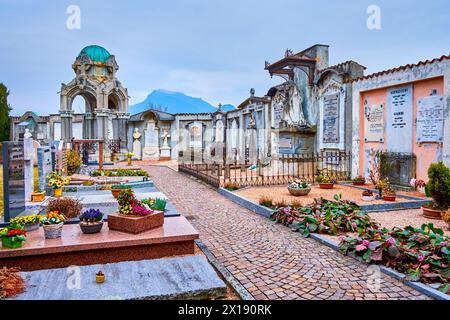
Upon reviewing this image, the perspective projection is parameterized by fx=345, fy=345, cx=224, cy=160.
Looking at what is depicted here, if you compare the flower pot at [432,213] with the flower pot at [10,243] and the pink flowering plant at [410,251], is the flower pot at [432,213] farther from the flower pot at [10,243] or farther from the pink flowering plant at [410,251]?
the flower pot at [10,243]

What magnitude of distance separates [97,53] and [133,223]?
31879 millimetres

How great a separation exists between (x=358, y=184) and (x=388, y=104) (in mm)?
3114

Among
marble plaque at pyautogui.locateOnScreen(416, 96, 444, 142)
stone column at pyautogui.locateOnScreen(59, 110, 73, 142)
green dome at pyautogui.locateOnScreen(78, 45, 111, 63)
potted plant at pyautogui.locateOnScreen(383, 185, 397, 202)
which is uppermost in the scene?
green dome at pyautogui.locateOnScreen(78, 45, 111, 63)

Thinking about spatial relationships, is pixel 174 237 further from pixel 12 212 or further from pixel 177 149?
pixel 177 149

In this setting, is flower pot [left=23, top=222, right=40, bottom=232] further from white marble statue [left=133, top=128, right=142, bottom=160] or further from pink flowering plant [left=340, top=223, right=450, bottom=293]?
white marble statue [left=133, top=128, right=142, bottom=160]

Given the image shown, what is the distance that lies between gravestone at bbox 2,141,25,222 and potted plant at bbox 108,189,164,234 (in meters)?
2.30

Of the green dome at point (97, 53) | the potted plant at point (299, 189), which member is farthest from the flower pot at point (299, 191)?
the green dome at point (97, 53)

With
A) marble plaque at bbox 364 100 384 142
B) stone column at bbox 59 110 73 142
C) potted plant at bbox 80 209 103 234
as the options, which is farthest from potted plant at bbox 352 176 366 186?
stone column at bbox 59 110 73 142

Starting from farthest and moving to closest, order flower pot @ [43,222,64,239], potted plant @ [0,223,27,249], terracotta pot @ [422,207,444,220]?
1. terracotta pot @ [422,207,444,220]
2. flower pot @ [43,222,64,239]
3. potted plant @ [0,223,27,249]

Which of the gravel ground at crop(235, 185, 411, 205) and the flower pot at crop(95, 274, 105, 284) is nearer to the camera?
the flower pot at crop(95, 274, 105, 284)

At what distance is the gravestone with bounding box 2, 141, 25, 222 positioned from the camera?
6703 millimetres

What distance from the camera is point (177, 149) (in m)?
32.5

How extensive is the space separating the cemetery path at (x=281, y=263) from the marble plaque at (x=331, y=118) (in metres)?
7.77
